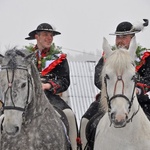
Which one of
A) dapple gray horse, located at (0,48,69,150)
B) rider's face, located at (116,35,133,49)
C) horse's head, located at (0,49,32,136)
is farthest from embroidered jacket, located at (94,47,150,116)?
horse's head, located at (0,49,32,136)

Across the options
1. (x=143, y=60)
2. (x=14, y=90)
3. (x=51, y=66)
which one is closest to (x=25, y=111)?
(x=14, y=90)

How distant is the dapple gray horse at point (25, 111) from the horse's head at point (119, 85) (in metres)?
0.92

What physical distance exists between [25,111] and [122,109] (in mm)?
1271

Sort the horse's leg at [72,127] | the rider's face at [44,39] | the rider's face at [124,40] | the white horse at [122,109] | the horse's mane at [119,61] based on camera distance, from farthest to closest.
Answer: the rider's face at [44,39], the horse's leg at [72,127], the rider's face at [124,40], the horse's mane at [119,61], the white horse at [122,109]

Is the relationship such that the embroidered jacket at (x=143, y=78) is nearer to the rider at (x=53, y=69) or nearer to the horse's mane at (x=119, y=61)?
the rider at (x=53, y=69)

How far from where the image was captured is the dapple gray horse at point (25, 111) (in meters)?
6.07

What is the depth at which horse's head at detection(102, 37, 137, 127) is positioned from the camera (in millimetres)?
6113

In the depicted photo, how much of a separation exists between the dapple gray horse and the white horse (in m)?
0.74

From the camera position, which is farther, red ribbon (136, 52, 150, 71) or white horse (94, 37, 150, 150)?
red ribbon (136, 52, 150, 71)

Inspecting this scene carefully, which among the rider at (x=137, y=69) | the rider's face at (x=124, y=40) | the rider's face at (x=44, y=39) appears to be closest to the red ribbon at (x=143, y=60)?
the rider at (x=137, y=69)

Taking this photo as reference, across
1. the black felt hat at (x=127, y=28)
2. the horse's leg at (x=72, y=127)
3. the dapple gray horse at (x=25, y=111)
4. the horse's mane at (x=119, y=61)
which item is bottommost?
the horse's leg at (x=72, y=127)

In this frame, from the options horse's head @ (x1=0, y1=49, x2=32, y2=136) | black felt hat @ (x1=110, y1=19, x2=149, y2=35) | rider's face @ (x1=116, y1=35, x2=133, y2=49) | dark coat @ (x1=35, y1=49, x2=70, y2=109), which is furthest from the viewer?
rider's face @ (x1=116, y1=35, x2=133, y2=49)

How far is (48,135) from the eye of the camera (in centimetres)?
671

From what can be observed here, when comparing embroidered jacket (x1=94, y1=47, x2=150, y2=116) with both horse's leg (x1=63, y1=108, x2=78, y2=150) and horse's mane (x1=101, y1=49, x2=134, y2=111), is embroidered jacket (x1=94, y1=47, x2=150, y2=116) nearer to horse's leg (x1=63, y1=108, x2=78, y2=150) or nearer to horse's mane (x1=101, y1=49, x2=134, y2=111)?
horse's leg (x1=63, y1=108, x2=78, y2=150)
